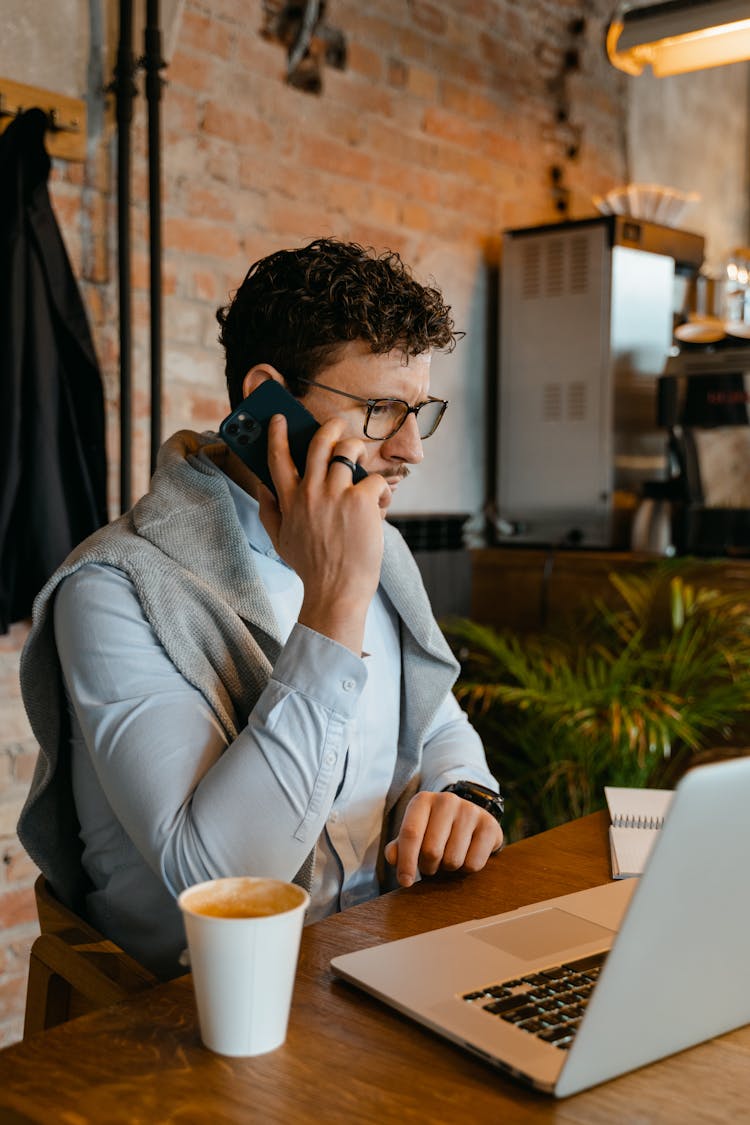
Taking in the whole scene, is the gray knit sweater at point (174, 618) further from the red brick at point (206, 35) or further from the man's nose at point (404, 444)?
the red brick at point (206, 35)

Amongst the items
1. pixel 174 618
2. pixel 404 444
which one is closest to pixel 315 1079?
pixel 174 618

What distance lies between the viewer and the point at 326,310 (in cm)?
130

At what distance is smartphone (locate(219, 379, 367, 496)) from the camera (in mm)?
1227

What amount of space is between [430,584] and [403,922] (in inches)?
79.7

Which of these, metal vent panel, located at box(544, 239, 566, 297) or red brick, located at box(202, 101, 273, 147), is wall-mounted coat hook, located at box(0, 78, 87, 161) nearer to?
red brick, located at box(202, 101, 273, 147)

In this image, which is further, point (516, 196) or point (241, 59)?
point (516, 196)

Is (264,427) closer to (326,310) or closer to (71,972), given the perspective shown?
(326,310)

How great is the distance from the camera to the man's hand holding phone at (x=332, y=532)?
43.6 inches

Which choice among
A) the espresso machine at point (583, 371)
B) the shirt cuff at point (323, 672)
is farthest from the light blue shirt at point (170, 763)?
the espresso machine at point (583, 371)

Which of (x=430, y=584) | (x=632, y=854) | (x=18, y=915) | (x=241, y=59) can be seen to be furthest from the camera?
(x=430, y=584)

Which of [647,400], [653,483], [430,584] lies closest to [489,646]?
[430,584]

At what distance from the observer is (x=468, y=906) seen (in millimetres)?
1045

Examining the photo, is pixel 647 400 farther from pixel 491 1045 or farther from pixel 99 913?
pixel 491 1045

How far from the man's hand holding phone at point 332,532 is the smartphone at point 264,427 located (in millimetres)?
31
